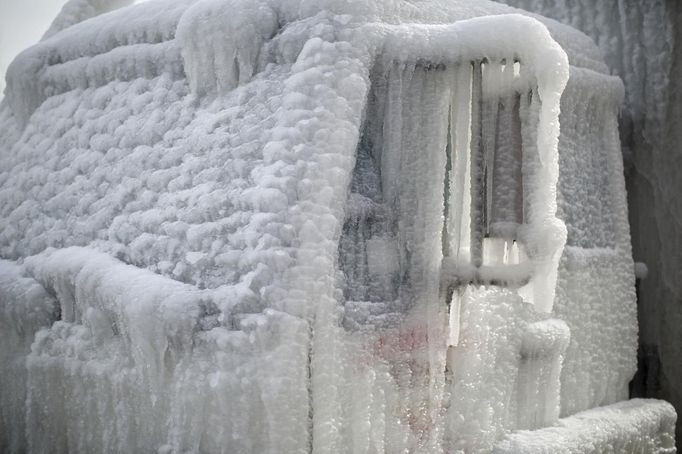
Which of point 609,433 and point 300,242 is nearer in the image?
point 300,242

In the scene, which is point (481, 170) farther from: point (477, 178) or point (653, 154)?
point (653, 154)

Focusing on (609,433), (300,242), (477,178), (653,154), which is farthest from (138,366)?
(653,154)

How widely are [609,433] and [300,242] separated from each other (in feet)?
7.38

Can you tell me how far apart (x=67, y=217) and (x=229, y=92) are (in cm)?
119

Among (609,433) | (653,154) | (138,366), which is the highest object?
(653,154)

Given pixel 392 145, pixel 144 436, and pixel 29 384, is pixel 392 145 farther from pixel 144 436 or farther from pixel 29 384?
pixel 29 384

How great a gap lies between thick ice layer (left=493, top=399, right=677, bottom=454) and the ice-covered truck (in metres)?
0.02

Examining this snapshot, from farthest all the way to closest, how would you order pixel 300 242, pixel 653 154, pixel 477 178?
pixel 653 154, pixel 477 178, pixel 300 242

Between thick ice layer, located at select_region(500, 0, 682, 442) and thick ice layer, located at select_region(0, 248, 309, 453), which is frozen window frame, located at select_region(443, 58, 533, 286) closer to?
thick ice layer, located at select_region(0, 248, 309, 453)

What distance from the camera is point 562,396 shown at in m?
4.30

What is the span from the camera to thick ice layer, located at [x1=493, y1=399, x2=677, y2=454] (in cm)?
381

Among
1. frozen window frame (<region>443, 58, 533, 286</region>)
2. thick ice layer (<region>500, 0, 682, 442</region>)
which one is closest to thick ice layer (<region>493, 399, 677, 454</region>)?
thick ice layer (<region>500, 0, 682, 442</region>)

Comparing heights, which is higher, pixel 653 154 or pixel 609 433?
pixel 653 154

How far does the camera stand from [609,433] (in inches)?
167
